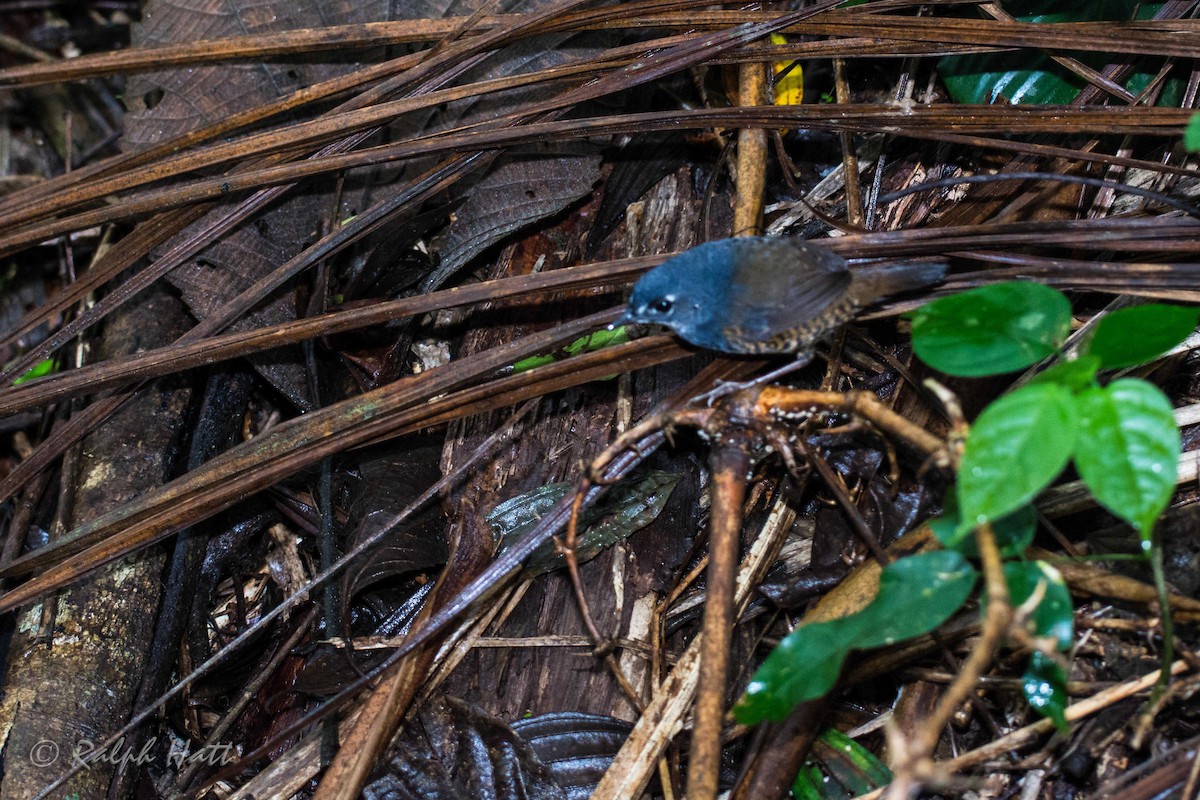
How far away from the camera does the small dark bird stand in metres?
2.89

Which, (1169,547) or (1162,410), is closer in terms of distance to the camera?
(1162,410)

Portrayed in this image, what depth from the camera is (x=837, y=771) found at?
9.10 feet

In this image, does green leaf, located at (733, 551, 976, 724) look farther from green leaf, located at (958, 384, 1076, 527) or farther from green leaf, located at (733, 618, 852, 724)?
green leaf, located at (958, 384, 1076, 527)

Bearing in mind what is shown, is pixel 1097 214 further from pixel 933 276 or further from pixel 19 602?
pixel 19 602

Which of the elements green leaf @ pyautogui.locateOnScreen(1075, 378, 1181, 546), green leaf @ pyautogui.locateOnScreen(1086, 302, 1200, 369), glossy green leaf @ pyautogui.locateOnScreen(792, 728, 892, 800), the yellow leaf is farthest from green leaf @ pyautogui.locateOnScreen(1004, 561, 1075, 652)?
the yellow leaf

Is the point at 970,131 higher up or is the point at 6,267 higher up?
the point at 6,267

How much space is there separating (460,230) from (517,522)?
4.36 ft

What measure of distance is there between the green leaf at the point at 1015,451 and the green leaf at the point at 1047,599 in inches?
13.7

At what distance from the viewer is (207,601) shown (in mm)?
3592

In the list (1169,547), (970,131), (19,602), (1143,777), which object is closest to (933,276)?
(970,131)

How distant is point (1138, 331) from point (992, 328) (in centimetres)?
33

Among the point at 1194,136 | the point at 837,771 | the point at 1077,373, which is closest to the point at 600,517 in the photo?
the point at 837,771

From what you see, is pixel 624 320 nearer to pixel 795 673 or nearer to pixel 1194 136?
pixel 795 673

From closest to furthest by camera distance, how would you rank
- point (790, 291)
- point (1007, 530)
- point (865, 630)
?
point (865, 630) → point (1007, 530) → point (790, 291)
